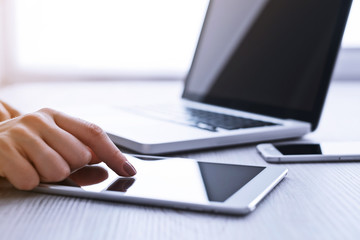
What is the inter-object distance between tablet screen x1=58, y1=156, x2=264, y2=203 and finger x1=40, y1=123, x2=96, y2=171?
0.07ft

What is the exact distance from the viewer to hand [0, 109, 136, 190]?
467 mm

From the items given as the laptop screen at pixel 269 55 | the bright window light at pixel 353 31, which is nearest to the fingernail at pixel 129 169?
the laptop screen at pixel 269 55

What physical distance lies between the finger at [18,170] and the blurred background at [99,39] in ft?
4.83

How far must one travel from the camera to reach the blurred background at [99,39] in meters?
1.87

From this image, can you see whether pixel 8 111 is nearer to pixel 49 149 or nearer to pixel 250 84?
pixel 49 149

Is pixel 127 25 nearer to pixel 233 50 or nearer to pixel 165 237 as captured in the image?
pixel 233 50

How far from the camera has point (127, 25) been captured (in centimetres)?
189

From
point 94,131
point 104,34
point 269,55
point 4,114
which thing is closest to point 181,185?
point 94,131

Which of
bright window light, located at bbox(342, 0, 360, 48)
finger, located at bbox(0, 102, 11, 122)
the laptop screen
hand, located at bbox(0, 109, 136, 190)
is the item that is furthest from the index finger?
bright window light, located at bbox(342, 0, 360, 48)

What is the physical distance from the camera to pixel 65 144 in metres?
0.50

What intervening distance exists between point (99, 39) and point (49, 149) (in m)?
1.47

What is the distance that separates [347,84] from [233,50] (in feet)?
3.16

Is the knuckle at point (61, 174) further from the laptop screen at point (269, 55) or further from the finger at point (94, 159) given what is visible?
the laptop screen at point (269, 55)

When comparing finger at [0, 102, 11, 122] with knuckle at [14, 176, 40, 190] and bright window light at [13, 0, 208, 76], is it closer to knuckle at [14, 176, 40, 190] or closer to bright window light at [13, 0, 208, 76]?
knuckle at [14, 176, 40, 190]
